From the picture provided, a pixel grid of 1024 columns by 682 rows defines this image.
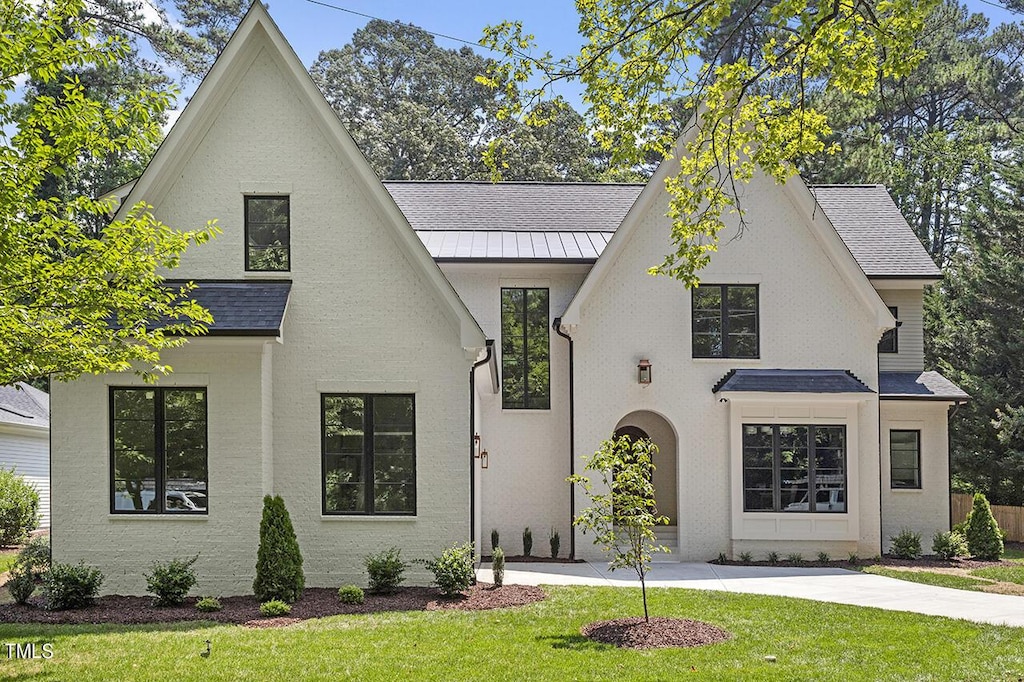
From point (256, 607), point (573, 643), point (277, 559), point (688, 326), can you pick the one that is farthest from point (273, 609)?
point (688, 326)

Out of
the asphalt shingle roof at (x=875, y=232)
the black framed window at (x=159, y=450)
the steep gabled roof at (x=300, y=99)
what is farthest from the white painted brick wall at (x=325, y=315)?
the asphalt shingle roof at (x=875, y=232)

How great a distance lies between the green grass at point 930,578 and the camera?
1642cm

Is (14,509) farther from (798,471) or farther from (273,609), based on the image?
(798,471)

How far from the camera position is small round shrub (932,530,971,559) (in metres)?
20.2

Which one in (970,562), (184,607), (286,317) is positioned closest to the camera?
(184,607)

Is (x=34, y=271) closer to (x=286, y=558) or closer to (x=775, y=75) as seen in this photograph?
(x=286, y=558)

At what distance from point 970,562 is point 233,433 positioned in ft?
49.5

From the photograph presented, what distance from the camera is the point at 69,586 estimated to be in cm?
1332

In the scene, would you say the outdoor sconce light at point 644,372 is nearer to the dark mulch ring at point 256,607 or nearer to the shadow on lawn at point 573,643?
the dark mulch ring at point 256,607

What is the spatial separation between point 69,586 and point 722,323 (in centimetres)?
1318

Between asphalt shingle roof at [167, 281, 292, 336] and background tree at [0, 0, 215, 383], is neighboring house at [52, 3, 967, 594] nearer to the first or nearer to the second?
asphalt shingle roof at [167, 281, 292, 336]

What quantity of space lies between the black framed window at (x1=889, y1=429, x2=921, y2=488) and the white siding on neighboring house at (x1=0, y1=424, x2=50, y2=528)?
68.1 ft

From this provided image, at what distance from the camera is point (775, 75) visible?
31.7 feet

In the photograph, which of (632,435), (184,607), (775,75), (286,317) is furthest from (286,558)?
(632,435)
